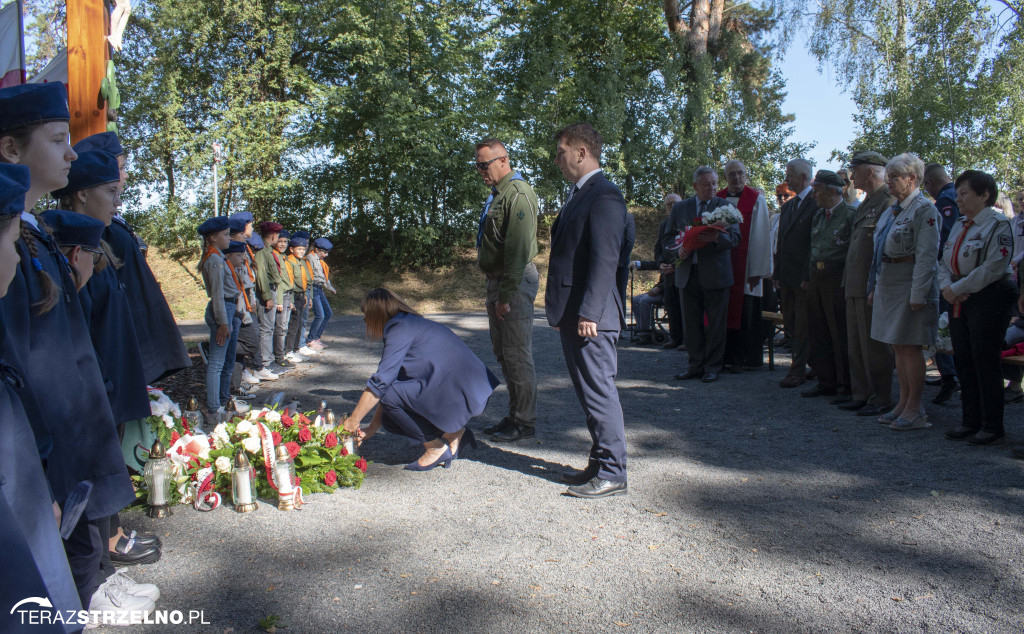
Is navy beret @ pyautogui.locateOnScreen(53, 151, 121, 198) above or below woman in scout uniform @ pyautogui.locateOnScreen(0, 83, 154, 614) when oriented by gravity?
above

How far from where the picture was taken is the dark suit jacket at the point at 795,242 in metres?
7.29

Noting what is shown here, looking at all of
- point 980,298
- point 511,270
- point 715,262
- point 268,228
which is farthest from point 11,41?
point 980,298

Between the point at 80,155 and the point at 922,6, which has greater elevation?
the point at 922,6

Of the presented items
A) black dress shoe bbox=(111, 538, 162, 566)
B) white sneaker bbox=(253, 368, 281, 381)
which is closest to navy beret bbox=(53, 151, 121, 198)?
black dress shoe bbox=(111, 538, 162, 566)

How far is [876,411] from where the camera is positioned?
6227mm

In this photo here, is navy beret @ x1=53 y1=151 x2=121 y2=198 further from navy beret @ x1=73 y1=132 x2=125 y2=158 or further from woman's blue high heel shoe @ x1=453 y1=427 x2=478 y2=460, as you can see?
woman's blue high heel shoe @ x1=453 y1=427 x2=478 y2=460

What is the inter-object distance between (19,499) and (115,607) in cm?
145

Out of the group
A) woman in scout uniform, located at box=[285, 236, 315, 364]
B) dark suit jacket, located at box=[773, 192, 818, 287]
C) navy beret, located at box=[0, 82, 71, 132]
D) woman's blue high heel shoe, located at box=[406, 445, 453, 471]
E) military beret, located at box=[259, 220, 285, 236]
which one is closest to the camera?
navy beret, located at box=[0, 82, 71, 132]

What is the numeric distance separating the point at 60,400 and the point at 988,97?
1013 inches

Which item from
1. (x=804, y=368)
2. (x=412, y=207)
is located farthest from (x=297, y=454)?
(x=412, y=207)

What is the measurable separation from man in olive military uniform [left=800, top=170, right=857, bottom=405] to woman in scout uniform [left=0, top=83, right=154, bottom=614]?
20.3 ft

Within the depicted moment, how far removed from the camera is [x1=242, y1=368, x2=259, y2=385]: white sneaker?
26.3 ft

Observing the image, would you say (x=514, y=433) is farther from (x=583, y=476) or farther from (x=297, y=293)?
(x=297, y=293)

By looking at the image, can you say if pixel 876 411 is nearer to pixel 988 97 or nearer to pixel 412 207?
pixel 412 207
